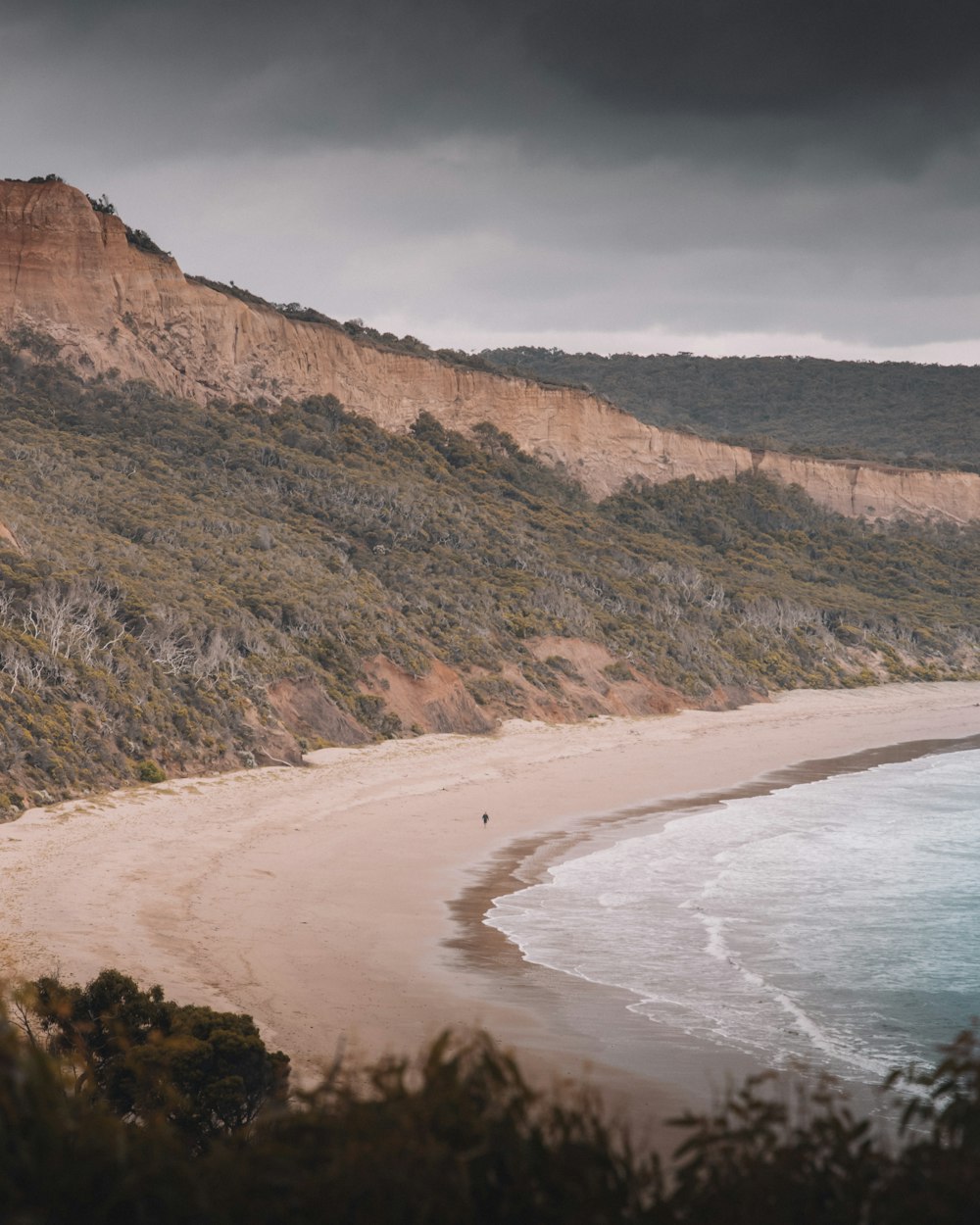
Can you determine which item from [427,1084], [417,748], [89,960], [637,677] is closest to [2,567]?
[417,748]

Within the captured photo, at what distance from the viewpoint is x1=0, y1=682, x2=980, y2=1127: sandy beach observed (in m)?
12.1

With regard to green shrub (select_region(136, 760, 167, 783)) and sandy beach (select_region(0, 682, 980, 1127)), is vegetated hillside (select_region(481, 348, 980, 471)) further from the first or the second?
green shrub (select_region(136, 760, 167, 783))

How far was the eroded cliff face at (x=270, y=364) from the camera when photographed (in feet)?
169

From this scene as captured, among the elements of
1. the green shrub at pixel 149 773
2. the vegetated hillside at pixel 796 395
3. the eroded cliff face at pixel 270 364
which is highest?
the vegetated hillside at pixel 796 395

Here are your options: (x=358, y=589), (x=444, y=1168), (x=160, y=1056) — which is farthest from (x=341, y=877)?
(x=358, y=589)

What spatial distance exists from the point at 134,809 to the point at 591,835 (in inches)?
320

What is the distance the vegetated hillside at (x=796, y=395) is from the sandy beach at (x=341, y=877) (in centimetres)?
8119

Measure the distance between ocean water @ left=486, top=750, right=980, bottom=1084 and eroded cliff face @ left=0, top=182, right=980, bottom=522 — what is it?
37575 mm

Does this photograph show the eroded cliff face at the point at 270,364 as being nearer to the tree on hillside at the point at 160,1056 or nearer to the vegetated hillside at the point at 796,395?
the vegetated hillside at the point at 796,395

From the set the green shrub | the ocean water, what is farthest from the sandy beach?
the ocean water

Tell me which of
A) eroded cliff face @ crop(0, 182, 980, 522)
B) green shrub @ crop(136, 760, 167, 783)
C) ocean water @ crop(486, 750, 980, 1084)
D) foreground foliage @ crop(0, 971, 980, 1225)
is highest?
eroded cliff face @ crop(0, 182, 980, 522)

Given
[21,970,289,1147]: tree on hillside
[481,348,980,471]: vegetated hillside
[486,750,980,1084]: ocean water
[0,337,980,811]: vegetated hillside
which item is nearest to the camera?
[21,970,289,1147]: tree on hillside

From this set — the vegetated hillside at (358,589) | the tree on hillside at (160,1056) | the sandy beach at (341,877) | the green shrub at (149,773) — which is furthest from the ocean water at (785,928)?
the vegetated hillside at (358,589)

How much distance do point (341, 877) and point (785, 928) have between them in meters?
6.43
